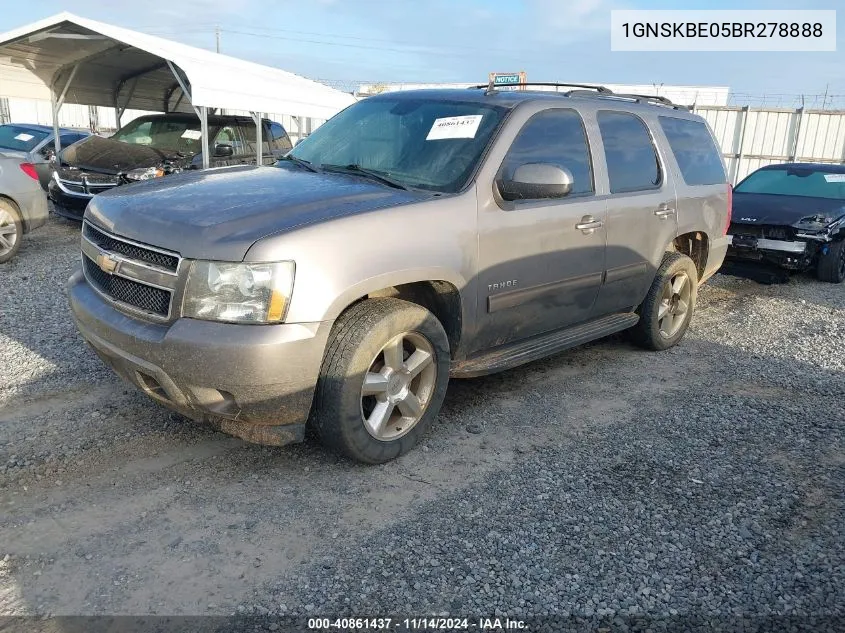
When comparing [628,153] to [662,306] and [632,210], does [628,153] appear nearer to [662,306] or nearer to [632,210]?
[632,210]

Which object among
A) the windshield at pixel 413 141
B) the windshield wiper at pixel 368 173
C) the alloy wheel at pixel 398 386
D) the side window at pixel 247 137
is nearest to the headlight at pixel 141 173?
the side window at pixel 247 137

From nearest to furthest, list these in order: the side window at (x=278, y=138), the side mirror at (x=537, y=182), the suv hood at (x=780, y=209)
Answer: the side mirror at (x=537, y=182) < the suv hood at (x=780, y=209) < the side window at (x=278, y=138)

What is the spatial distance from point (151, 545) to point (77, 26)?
1069 cm

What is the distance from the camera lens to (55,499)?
305cm

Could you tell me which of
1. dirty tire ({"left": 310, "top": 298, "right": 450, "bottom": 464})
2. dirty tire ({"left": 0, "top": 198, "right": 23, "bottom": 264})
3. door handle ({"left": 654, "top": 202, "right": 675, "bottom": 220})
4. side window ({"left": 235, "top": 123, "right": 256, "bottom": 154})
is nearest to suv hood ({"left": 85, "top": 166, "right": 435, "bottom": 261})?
dirty tire ({"left": 310, "top": 298, "right": 450, "bottom": 464})

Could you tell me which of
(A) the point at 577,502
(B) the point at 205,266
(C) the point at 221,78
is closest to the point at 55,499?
(B) the point at 205,266

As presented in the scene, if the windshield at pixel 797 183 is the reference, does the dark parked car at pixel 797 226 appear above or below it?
below

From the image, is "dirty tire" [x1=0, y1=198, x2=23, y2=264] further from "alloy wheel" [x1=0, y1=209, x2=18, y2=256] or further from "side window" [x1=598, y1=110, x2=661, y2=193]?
"side window" [x1=598, y1=110, x2=661, y2=193]

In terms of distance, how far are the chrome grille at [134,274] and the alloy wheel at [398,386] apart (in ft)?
3.40

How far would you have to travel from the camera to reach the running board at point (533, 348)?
12.7 ft

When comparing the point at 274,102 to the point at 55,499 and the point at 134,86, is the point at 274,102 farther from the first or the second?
the point at 55,499

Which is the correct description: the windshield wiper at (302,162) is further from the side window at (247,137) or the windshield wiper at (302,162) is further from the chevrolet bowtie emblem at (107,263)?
the side window at (247,137)

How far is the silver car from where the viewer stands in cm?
786

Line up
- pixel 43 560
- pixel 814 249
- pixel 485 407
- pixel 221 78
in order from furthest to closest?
1. pixel 221 78
2. pixel 814 249
3. pixel 485 407
4. pixel 43 560
